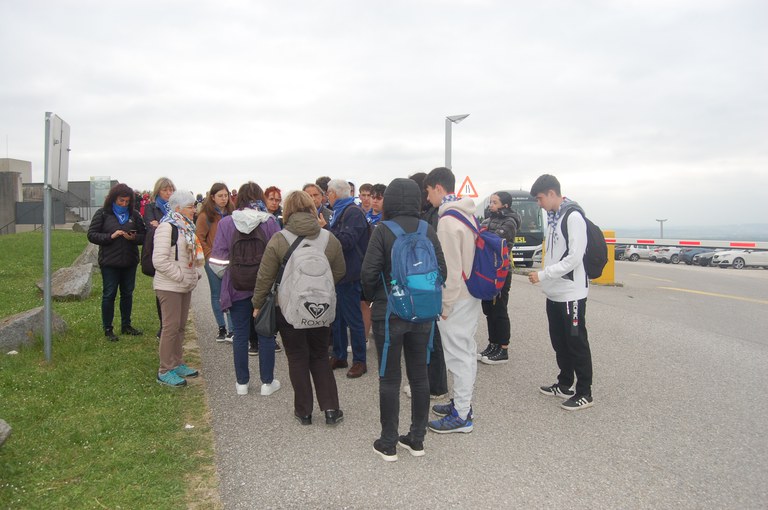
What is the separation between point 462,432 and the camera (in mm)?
4141

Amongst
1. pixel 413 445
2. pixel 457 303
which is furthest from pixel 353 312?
pixel 413 445

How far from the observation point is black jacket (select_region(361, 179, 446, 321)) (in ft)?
12.1

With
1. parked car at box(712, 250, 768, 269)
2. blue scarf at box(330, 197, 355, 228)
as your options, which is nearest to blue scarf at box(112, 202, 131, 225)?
blue scarf at box(330, 197, 355, 228)

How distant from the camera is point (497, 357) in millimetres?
6102

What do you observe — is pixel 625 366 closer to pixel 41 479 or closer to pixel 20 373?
pixel 41 479

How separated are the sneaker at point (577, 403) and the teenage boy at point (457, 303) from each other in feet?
3.35

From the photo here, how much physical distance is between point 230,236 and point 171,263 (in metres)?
0.60

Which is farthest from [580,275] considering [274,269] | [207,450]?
[207,450]

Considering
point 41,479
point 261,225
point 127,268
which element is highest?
point 261,225

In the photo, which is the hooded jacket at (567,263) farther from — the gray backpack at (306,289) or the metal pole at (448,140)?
the metal pole at (448,140)

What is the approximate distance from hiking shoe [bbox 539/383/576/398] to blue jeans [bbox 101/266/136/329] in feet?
17.1

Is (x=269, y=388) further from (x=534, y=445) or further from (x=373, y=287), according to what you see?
(x=534, y=445)

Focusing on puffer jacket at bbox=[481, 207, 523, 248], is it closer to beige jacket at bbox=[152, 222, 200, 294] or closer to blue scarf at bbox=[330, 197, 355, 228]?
blue scarf at bbox=[330, 197, 355, 228]

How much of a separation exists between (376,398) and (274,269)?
1.62 m
